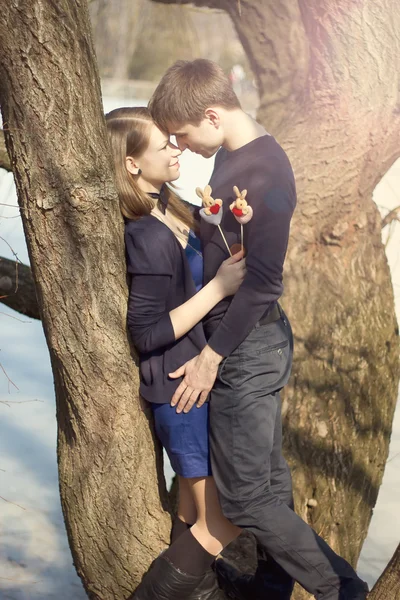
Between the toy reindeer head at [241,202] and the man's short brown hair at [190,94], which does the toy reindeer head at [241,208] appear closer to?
the toy reindeer head at [241,202]

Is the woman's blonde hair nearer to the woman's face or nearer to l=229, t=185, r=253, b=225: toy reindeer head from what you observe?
the woman's face

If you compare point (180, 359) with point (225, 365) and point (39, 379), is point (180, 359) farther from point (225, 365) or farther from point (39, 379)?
point (39, 379)

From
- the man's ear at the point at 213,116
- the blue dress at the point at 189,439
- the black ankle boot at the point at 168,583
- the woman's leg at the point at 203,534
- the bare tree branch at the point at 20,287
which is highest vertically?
the man's ear at the point at 213,116

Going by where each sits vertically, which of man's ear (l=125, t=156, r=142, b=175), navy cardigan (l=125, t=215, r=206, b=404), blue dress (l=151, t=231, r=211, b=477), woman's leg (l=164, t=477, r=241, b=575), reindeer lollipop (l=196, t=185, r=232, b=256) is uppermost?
man's ear (l=125, t=156, r=142, b=175)

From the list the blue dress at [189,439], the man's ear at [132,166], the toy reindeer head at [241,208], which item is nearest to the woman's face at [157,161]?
the man's ear at [132,166]

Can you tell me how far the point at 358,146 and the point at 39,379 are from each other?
4.34 meters

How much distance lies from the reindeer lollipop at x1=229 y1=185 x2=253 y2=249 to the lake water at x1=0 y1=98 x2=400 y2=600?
1559 mm

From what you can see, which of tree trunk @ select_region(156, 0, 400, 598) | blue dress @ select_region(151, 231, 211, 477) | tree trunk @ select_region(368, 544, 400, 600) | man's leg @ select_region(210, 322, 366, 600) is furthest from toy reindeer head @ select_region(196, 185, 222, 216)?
tree trunk @ select_region(156, 0, 400, 598)

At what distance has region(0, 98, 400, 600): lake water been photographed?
14.5ft

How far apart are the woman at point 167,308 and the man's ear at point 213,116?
141mm

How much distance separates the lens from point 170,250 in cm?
210

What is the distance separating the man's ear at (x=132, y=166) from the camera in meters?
2.17

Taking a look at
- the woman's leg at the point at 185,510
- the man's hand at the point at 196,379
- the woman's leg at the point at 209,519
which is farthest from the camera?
the woman's leg at the point at 185,510

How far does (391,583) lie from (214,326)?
0.79 meters
